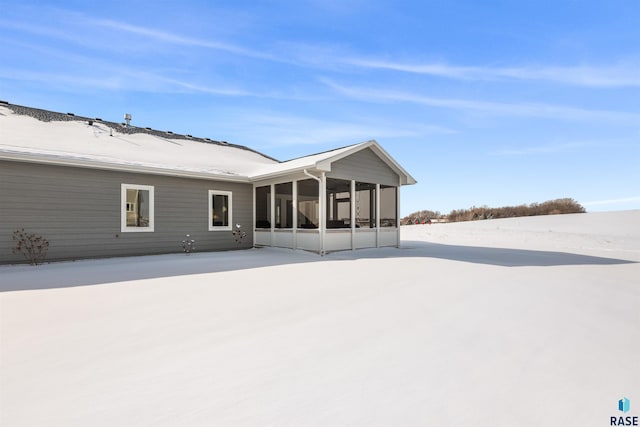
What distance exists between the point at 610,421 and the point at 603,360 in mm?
898

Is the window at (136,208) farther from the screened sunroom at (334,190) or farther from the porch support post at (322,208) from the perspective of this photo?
the porch support post at (322,208)

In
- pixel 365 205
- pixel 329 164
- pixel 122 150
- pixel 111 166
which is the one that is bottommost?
pixel 365 205

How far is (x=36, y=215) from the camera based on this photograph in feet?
25.3

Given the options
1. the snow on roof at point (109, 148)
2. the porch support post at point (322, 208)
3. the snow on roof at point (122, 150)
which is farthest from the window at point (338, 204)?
the porch support post at point (322, 208)

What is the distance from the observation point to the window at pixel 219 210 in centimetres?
1066

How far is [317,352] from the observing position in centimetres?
247

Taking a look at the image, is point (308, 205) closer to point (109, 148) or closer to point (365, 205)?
point (365, 205)

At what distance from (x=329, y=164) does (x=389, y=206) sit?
4027mm

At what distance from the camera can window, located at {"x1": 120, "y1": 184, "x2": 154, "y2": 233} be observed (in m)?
8.96

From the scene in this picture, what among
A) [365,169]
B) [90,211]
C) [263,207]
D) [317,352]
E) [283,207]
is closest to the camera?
[317,352]

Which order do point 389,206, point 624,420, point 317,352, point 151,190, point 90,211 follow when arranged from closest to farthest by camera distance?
point 624,420 < point 317,352 < point 90,211 < point 151,190 < point 389,206

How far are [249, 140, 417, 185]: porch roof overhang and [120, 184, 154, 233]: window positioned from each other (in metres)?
3.26

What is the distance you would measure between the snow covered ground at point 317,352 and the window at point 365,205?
695 centimetres

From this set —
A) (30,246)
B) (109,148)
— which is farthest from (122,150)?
(30,246)
